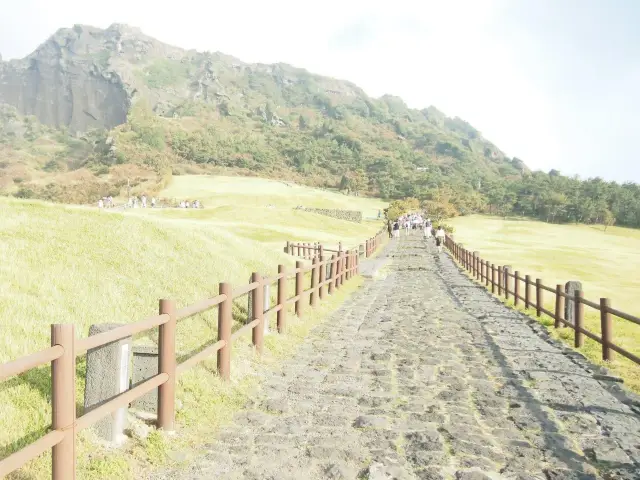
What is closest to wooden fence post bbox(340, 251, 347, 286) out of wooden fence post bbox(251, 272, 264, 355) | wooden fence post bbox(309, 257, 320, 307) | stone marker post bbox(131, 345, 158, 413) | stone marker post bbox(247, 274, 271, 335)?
wooden fence post bbox(309, 257, 320, 307)

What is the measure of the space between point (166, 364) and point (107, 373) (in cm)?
68

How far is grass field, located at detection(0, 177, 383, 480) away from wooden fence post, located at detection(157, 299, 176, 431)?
24 centimetres

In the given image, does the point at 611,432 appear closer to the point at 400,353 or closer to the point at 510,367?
the point at 510,367

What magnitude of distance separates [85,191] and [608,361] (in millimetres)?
108655

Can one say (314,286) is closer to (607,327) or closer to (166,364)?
(607,327)

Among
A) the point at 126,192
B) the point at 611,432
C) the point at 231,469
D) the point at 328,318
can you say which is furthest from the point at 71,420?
the point at 126,192

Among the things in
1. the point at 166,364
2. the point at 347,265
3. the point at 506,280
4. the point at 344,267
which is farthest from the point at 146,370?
the point at 347,265

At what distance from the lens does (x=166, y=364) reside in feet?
17.6

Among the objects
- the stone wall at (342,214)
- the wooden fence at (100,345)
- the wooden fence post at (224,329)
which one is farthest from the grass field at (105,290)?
the stone wall at (342,214)

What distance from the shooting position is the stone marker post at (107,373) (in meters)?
4.78

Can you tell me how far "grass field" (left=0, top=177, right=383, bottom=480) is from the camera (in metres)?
5.01

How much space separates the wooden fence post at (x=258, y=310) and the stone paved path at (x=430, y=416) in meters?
0.56

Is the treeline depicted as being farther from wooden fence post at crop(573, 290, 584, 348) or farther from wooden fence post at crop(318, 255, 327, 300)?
wooden fence post at crop(573, 290, 584, 348)

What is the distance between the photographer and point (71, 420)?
3740 millimetres
